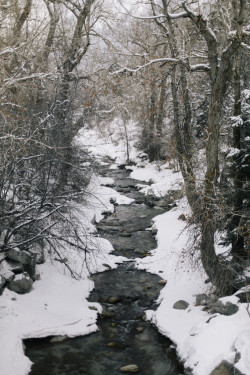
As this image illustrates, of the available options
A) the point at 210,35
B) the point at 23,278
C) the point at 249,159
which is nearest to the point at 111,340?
the point at 23,278

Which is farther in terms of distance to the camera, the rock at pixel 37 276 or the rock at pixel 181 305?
the rock at pixel 37 276

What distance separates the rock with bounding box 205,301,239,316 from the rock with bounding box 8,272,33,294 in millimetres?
4415

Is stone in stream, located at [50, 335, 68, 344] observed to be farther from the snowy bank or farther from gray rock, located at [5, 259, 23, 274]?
gray rock, located at [5, 259, 23, 274]

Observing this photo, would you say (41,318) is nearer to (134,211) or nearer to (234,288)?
(234,288)

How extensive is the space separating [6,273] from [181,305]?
4.35m

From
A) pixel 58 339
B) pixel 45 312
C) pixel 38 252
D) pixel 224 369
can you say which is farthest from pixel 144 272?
pixel 224 369

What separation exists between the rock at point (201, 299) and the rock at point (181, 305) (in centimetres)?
27

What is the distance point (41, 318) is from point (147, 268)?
14.0 ft

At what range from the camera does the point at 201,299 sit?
27.5 ft

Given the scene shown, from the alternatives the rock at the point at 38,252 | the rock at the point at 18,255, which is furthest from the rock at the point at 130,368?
the rock at the point at 38,252

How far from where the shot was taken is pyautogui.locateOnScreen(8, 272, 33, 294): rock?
330 inches

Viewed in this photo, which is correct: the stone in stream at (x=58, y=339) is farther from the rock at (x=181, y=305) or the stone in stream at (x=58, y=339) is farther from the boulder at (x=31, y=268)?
the rock at (x=181, y=305)

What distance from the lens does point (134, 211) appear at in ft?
57.4

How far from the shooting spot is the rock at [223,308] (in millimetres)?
7203
